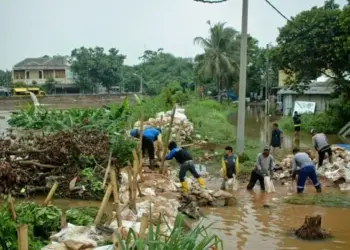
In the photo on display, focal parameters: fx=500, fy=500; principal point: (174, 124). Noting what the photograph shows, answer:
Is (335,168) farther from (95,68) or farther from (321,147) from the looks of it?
(95,68)

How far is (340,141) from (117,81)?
47.2 meters

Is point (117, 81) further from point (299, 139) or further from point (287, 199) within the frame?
point (287, 199)

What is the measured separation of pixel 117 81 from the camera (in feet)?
225

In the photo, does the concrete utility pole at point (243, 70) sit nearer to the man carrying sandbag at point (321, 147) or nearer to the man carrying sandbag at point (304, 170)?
the man carrying sandbag at point (321, 147)

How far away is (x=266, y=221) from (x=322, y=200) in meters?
2.00

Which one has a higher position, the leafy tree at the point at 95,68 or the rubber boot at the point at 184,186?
the leafy tree at the point at 95,68

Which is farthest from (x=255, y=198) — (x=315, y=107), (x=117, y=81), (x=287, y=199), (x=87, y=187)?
(x=117, y=81)

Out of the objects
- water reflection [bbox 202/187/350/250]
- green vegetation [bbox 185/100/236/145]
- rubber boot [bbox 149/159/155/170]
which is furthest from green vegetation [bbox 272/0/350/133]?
water reflection [bbox 202/187/350/250]

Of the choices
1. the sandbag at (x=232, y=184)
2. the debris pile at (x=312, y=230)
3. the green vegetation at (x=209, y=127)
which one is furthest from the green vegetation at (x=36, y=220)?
the green vegetation at (x=209, y=127)

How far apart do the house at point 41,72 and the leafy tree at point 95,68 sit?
6057 mm

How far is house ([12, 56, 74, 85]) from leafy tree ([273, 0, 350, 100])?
157 feet

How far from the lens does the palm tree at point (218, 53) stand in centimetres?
4769

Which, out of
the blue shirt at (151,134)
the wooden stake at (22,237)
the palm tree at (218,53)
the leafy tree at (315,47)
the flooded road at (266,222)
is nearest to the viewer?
the wooden stake at (22,237)

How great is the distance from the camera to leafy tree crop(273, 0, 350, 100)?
26281mm
